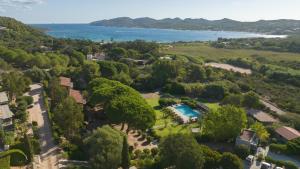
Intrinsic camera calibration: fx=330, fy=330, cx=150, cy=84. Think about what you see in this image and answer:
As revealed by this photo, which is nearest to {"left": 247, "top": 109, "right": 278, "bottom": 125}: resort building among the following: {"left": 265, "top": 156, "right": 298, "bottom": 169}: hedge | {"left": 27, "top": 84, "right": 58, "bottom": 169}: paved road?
{"left": 265, "top": 156, "right": 298, "bottom": 169}: hedge

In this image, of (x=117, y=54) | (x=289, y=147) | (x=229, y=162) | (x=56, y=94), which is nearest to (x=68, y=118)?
(x=56, y=94)

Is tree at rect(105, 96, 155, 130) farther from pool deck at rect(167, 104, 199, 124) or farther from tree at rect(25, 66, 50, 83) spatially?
tree at rect(25, 66, 50, 83)

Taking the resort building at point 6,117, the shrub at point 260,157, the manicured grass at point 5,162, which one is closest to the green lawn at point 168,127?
the shrub at point 260,157

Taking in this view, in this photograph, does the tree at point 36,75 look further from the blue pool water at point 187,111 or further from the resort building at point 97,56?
the resort building at point 97,56

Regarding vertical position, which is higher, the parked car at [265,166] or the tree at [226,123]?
the tree at [226,123]

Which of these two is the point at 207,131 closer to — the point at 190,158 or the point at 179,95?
the point at 190,158

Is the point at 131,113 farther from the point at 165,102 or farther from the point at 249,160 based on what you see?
the point at 165,102
